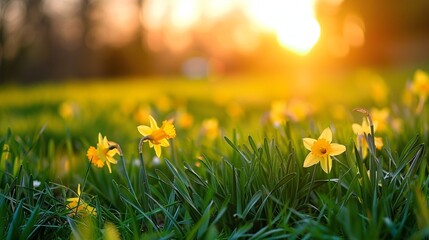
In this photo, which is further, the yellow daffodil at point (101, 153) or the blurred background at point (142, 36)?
the blurred background at point (142, 36)

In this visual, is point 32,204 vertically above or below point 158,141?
below

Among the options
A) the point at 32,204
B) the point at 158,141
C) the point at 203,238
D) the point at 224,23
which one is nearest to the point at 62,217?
the point at 32,204

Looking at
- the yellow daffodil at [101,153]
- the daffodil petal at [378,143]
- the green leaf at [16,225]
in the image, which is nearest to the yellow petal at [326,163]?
the daffodil petal at [378,143]

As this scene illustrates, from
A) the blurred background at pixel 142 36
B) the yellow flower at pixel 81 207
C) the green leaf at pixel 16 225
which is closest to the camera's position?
the green leaf at pixel 16 225

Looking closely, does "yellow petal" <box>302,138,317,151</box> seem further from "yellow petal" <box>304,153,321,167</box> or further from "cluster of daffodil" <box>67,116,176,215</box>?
"cluster of daffodil" <box>67,116,176,215</box>

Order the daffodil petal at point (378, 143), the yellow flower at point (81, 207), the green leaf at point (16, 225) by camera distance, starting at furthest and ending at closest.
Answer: the daffodil petal at point (378, 143) → the yellow flower at point (81, 207) → the green leaf at point (16, 225)

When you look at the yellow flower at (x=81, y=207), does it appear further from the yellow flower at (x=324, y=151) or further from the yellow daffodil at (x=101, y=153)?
the yellow flower at (x=324, y=151)

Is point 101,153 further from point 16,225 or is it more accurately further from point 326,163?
point 326,163

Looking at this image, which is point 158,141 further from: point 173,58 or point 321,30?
point 173,58

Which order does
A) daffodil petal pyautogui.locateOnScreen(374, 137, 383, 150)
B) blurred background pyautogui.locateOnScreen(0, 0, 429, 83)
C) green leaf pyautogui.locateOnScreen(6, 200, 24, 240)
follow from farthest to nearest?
blurred background pyautogui.locateOnScreen(0, 0, 429, 83) < daffodil petal pyautogui.locateOnScreen(374, 137, 383, 150) < green leaf pyautogui.locateOnScreen(6, 200, 24, 240)

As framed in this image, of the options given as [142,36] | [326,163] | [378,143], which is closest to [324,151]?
[326,163]

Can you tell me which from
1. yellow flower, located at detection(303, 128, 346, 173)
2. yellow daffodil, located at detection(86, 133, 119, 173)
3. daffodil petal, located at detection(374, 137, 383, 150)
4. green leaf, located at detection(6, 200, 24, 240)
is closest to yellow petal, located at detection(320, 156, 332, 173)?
yellow flower, located at detection(303, 128, 346, 173)
